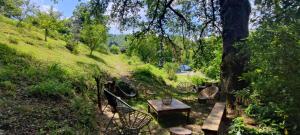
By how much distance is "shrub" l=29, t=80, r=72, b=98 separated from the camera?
7801 millimetres

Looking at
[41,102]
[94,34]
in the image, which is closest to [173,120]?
[41,102]

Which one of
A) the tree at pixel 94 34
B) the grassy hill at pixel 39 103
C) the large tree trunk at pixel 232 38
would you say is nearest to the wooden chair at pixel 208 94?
the large tree trunk at pixel 232 38

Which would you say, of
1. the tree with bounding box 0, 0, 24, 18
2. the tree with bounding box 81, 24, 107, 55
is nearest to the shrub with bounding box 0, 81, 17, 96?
the tree with bounding box 0, 0, 24, 18

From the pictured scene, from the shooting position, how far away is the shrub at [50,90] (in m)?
7.80

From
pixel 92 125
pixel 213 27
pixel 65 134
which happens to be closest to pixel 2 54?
pixel 92 125

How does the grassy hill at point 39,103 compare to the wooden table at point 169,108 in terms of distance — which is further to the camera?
the wooden table at point 169,108

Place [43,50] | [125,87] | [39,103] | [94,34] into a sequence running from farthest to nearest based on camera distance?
[94,34] < [43,50] < [125,87] < [39,103]

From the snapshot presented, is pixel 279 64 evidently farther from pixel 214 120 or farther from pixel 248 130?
pixel 214 120

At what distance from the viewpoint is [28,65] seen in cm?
1051

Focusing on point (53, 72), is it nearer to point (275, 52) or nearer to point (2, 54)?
point (2, 54)

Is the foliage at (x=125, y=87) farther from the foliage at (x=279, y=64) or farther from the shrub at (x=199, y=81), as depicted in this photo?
the shrub at (x=199, y=81)

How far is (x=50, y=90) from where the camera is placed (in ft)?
26.3

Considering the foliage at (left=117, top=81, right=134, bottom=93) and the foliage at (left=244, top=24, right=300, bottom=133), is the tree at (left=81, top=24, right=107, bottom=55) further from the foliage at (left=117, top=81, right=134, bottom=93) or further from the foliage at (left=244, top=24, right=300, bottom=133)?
the foliage at (left=244, top=24, right=300, bottom=133)

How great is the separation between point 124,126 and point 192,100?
6572 millimetres
